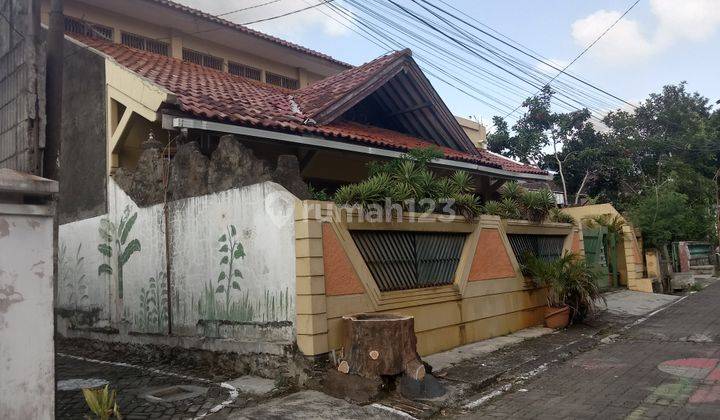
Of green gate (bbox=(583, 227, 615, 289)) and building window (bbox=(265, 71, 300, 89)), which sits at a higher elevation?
building window (bbox=(265, 71, 300, 89))

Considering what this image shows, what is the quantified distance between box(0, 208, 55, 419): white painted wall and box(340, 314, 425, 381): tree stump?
286 centimetres

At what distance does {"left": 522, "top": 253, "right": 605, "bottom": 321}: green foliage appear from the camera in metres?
9.80

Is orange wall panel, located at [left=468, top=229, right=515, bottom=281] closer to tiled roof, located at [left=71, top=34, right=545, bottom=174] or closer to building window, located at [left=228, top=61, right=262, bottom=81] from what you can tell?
tiled roof, located at [left=71, top=34, right=545, bottom=174]

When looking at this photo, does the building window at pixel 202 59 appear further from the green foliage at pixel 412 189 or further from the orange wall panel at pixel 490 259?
the orange wall panel at pixel 490 259

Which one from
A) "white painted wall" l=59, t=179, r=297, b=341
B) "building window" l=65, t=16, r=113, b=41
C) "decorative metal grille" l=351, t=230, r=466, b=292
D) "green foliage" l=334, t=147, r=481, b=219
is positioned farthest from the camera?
"building window" l=65, t=16, r=113, b=41

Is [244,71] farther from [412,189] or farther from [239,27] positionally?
[412,189]

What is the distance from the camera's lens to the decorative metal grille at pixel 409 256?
23.2 feet

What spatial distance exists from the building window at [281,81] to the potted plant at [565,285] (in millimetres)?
8080

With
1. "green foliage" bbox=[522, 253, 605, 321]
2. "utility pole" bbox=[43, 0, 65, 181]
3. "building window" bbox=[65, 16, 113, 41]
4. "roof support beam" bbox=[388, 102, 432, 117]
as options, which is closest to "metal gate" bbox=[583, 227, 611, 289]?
"green foliage" bbox=[522, 253, 605, 321]

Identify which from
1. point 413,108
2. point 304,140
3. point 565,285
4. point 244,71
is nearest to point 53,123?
point 304,140

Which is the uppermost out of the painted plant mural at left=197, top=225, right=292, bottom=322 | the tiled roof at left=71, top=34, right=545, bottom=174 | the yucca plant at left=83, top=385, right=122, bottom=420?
the tiled roof at left=71, top=34, right=545, bottom=174

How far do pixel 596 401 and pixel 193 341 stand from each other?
4.96 meters

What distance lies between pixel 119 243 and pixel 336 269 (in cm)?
433

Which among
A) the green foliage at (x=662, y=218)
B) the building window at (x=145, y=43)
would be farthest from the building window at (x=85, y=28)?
the green foliage at (x=662, y=218)
